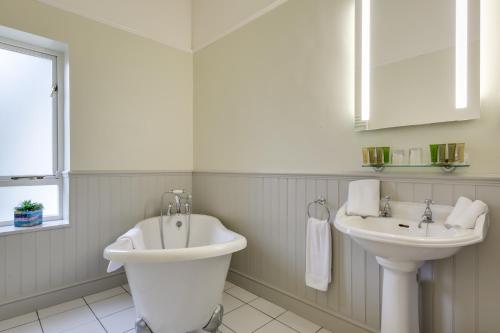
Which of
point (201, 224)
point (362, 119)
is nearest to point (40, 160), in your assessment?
point (201, 224)

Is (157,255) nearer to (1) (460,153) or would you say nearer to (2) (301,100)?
(2) (301,100)

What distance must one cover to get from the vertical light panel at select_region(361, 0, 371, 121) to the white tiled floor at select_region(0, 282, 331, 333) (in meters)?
1.49

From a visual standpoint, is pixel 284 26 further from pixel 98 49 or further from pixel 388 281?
pixel 388 281

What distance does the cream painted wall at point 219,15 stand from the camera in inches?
91.0

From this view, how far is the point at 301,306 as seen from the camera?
1.98 meters

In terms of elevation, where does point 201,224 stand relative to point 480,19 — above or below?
below

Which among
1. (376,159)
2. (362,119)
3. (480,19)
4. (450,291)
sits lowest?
(450,291)

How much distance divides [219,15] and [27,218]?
2.42 meters

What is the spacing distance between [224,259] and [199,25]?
8.07 ft

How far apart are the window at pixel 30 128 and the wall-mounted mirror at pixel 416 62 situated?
244cm

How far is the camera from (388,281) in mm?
1328

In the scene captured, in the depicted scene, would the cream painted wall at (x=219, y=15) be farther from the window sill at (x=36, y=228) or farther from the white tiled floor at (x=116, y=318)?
the white tiled floor at (x=116, y=318)

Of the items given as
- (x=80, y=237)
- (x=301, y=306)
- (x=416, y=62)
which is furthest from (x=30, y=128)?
(x=416, y=62)

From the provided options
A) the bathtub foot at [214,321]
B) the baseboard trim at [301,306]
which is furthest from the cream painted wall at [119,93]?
the bathtub foot at [214,321]
